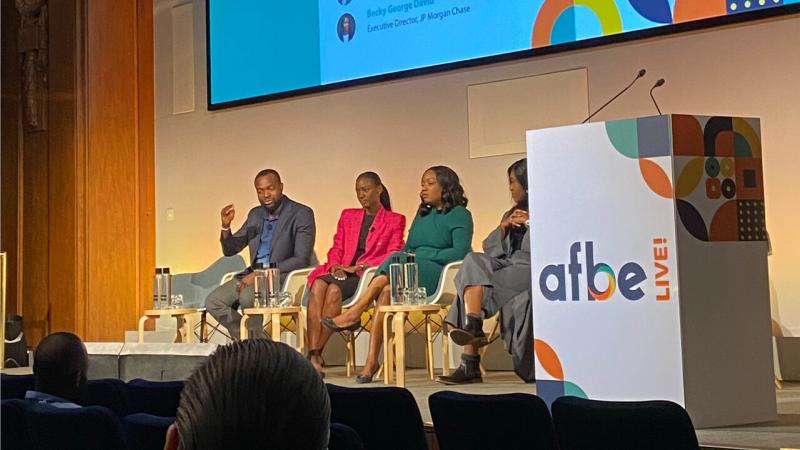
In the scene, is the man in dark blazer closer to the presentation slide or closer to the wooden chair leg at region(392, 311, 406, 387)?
the presentation slide

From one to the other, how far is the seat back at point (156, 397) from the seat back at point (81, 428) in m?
0.66

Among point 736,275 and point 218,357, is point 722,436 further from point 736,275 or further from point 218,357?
point 218,357

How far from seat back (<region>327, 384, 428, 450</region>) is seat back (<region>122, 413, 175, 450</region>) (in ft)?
2.01

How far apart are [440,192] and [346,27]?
1.80 meters

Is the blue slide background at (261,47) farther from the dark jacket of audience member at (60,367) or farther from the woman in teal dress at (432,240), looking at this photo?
the dark jacket of audience member at (60,367)

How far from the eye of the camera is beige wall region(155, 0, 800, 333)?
5.87 m

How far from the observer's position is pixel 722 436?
3.22 m

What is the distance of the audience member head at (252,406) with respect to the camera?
81 centimetres

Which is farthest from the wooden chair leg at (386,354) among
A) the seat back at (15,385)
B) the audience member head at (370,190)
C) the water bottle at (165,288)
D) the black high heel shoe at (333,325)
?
the seat back at (15,385)

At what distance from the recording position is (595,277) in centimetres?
358

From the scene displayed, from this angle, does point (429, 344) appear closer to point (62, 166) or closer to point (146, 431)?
point (146, 431)

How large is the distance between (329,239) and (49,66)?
3.06 metres

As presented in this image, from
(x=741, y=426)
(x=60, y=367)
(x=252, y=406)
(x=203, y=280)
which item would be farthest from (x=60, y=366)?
(x=203, y=280)

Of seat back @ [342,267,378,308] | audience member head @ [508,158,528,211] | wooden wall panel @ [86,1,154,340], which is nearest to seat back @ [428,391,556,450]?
audience member head @ [508,158,528,211]
